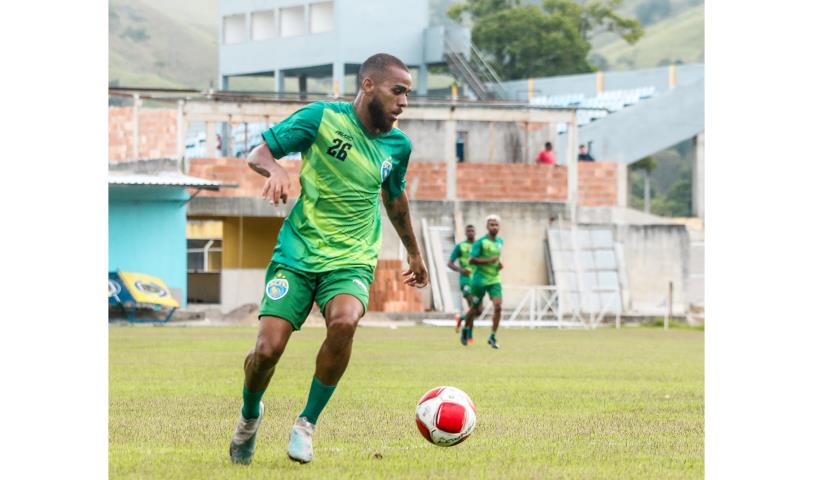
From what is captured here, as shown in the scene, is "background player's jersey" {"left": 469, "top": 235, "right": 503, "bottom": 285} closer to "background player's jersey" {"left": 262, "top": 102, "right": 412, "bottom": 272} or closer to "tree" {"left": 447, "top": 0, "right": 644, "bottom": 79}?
"background player's jersey" {"left": 262, "top": 102, "right": 412, "bottom": 272}

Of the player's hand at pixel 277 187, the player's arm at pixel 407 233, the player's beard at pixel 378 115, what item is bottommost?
the player's arm at pixel 407 233

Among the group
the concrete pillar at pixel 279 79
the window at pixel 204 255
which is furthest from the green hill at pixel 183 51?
the window at pixel 204 255

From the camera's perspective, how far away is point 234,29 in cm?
7388

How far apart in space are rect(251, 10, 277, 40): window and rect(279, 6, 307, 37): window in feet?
1.93

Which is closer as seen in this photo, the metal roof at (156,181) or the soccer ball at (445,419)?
the soccer ball at (445,419)

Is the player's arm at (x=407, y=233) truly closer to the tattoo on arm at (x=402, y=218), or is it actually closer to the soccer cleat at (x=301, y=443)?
the tattoo on arm at (x=402, y=218)

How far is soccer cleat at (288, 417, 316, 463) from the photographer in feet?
27.2

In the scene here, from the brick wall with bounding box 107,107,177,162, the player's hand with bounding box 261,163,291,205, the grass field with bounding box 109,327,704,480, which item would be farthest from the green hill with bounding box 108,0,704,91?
the player's hand with bounding box 261,163,291,205

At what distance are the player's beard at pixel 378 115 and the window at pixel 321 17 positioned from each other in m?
61.0

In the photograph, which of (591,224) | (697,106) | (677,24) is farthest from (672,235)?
(677,24)

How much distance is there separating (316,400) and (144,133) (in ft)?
170

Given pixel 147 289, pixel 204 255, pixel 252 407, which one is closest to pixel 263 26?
pixel 204 255

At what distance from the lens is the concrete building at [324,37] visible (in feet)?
226
